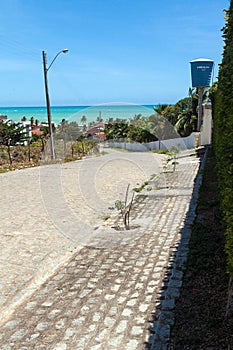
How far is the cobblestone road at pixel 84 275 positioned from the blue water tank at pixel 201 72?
50.9 feet

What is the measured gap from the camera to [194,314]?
3.53m

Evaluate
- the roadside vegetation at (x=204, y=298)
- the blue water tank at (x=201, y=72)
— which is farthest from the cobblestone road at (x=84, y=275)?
the blue water tank at (x=201, y=72)

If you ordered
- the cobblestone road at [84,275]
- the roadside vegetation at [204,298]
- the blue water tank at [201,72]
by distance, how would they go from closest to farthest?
the roadside vegetation at [204,298]
the cobblestone road at [84,275]
the blue water tank at [201,72]

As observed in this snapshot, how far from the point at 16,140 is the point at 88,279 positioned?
22.0 meters

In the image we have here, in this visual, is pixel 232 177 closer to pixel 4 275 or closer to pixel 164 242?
pixel 164 242

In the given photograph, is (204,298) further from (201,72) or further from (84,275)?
(201,72)

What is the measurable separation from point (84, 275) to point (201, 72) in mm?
20606

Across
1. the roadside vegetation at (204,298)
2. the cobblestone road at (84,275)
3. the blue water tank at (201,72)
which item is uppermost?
the blue water tank at (201,72)

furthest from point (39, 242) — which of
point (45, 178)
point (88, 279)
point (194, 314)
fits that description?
point (45, 178)

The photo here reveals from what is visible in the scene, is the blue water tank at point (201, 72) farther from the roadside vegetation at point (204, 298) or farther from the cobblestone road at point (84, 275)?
the roadside vegetation at point (204, 298)

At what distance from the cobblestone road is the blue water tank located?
50.9ft

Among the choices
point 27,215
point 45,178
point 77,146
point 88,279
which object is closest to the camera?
point 88,279

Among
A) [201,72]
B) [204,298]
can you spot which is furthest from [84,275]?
[201,72]

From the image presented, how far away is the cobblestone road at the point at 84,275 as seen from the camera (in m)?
3.44
